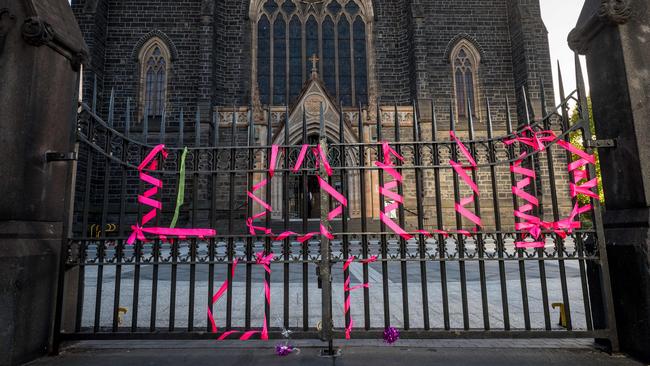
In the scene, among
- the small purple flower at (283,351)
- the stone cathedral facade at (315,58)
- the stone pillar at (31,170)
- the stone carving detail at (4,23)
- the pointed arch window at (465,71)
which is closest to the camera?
the stone pillar at (31,170)

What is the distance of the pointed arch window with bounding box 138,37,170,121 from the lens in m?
16.2

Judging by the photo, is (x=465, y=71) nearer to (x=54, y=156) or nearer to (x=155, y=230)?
(x=155, y=230)

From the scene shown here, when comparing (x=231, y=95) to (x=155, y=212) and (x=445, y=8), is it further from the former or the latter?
(x=155, y=212)

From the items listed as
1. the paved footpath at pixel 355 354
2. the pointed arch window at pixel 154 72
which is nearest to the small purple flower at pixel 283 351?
the paved footpath at pixel 355 354

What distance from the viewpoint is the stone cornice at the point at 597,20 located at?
109 inches

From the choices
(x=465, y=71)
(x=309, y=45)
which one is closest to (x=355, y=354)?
(x=309, y=45)

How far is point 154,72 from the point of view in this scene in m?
16.3

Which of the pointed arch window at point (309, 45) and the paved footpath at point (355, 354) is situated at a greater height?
the pointed arch window at point (309, 45)

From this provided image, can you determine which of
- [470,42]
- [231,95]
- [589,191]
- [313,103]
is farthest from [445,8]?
[589,191]

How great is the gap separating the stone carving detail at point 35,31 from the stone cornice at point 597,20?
4.13 metres

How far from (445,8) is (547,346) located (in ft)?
56.7

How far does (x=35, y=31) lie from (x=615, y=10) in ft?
Answer: 14.0

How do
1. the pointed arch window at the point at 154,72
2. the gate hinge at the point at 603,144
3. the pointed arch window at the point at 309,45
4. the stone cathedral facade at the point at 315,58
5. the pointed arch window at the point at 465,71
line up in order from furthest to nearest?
the pointed arch window at the point at 465,71, the pointed arch window at the point at 309,45, the pointed arch window at the point at 154,72, the stone cathedral facade at the point at 315,58, the gate hinge at the point at 603,144

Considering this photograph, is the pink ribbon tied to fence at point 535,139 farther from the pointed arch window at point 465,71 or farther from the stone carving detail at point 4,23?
the pointed arch window at point 465,71
